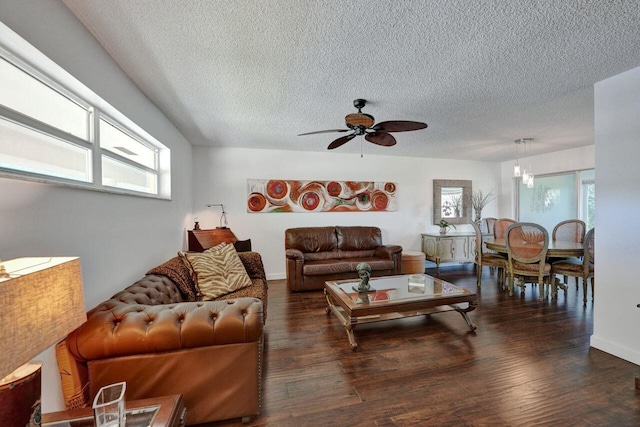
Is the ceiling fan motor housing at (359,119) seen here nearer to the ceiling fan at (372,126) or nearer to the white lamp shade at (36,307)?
the ceiling fan at (372,126)

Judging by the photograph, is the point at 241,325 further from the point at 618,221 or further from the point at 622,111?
Result: the point at 622,111

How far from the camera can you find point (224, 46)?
174cm

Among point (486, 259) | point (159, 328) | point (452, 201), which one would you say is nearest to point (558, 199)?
point (452, 201)

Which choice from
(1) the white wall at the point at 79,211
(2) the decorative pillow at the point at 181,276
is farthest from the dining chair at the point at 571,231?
(1) the white wall at the point at 79,211

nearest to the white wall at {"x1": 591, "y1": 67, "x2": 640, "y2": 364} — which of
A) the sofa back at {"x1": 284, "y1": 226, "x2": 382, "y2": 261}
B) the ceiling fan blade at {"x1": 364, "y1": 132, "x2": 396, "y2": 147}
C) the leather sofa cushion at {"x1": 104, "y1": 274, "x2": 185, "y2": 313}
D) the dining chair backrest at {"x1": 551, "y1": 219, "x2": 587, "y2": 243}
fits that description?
the ceiling fan blade at {"x1": 364, "y1": 132, "x2": 396, "y2": 147}

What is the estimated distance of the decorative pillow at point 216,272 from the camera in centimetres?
239

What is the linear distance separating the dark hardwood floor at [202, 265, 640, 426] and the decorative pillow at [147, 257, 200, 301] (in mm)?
846

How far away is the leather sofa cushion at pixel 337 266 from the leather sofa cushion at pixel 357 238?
1.41ft

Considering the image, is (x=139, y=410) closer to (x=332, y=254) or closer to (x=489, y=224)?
(x=332, y=254)

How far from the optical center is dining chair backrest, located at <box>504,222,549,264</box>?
10.8ft

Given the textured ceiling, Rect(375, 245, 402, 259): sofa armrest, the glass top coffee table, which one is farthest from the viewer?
Rect(375, 245, 402, 259): sofa armrest

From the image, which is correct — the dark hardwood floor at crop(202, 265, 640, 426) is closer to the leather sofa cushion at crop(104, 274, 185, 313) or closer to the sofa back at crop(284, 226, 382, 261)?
the leather sofa cushion at crop(104, 274, 185, 313)

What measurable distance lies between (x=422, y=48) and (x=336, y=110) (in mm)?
1215

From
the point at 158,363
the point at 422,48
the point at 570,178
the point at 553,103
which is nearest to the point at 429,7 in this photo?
the point at 422,48
